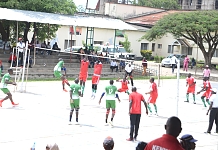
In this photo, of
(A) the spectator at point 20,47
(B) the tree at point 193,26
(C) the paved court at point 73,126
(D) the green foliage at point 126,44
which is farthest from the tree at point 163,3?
(C) the paved court at point 73,126

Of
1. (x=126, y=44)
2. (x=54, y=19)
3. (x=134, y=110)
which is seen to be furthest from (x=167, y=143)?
(x=126, y=44)

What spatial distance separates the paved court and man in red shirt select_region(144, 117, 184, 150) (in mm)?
7576

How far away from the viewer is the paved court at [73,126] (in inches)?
542

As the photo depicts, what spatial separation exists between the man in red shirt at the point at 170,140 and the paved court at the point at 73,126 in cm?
758

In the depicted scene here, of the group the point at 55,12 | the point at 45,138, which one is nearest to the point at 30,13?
the point at 55,12

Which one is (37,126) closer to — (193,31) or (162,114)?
(162,114)

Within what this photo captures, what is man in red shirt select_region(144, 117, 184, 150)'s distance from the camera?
5.64 m

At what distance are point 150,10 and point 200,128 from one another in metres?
51.7

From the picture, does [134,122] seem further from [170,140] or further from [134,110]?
[170,140]

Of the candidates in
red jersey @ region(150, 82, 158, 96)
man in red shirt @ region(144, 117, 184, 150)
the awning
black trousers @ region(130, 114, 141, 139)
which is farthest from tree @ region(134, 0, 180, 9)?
man in red shirt @ region(144, 117, 184, 150)

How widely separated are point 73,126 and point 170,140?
10.7 meters

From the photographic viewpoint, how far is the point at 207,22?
4388 centimetres

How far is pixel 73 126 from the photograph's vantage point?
16.1 m

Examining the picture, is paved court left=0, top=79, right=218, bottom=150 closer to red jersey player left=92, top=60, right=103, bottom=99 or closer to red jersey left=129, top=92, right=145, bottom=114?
red jersey player left=92, top=60, right=103, bottom=99
